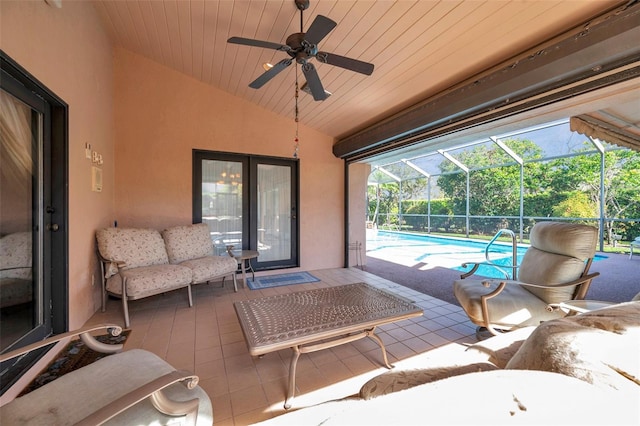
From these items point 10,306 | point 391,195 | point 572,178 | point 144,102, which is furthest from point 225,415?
point 391,195

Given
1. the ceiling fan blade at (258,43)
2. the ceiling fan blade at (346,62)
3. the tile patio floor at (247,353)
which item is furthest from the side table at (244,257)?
the ceiling fan blade at (346,62)

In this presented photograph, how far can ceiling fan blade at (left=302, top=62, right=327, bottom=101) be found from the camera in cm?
211

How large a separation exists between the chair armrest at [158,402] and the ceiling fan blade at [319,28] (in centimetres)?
207

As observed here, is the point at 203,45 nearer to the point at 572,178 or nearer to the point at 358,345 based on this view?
the point at 358,345

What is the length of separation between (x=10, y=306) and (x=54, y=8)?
2296 millimetres

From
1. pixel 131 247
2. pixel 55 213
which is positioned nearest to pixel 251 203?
pixel 131 247

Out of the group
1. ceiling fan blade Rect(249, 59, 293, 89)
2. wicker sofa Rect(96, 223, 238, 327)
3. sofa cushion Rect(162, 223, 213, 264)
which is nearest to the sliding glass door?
sofa cushion Rect(162, 223, 213, 264)

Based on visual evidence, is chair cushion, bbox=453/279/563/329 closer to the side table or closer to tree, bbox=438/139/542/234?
the side table

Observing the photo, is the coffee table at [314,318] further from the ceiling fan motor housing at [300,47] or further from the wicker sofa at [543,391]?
the ceiling fan motor housing at [300,47]

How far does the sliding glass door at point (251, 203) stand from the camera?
4.07 m

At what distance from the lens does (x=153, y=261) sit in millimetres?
3125

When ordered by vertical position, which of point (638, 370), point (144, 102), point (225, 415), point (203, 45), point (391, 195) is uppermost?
point (203, 45)

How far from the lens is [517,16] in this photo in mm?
1823

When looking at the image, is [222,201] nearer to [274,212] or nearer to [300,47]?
[274,212]
